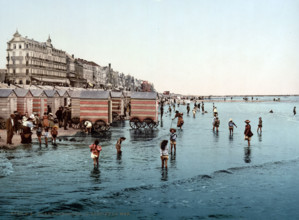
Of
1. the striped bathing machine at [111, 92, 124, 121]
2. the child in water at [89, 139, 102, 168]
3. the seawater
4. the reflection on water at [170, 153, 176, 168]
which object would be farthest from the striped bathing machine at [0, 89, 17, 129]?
the child in water at [89, 139, 102, 168]

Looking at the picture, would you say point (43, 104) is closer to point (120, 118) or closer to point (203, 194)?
point (120, 118)

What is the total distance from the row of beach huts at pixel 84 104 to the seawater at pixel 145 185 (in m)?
8.33

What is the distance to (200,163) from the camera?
722 inches

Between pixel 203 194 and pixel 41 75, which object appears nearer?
pixel 203 194

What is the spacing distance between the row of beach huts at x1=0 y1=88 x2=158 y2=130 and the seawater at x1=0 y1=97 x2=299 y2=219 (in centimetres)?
833

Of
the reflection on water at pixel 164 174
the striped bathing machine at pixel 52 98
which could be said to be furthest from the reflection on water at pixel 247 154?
the striped bathing machine at pixel 52 98

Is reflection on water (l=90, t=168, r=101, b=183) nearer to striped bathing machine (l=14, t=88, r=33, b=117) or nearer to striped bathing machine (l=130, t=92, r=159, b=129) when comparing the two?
striped bathing machine (l=130, t=92, r=159, b=129)

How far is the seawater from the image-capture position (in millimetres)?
11016

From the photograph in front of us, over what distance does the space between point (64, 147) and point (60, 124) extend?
41.5 ft

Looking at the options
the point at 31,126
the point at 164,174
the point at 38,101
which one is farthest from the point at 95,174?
the point at 38,101

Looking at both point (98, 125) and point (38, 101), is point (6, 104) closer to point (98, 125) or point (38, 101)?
point (38, 101)

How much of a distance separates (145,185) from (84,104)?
1746 centimetres

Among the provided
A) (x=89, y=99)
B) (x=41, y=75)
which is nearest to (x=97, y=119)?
(x=89, y=99)

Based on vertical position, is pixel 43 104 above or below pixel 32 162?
above
